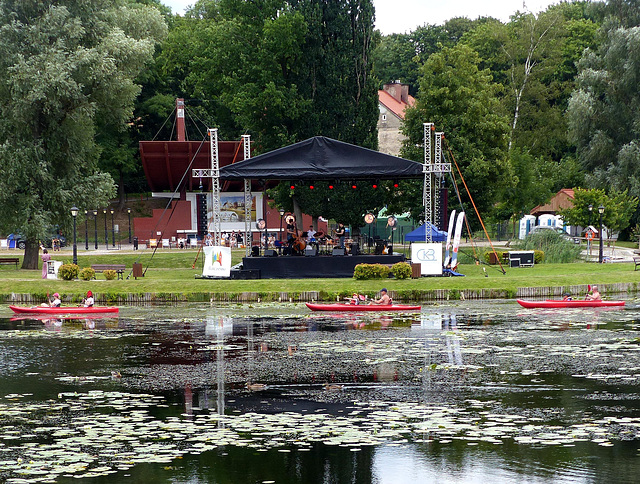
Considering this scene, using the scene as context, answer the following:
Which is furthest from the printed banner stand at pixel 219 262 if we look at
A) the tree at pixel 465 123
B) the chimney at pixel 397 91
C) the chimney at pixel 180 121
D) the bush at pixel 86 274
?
the chimney at pixel 397 91

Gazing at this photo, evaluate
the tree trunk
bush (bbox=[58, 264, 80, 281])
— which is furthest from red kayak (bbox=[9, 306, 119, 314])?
the tree trunk

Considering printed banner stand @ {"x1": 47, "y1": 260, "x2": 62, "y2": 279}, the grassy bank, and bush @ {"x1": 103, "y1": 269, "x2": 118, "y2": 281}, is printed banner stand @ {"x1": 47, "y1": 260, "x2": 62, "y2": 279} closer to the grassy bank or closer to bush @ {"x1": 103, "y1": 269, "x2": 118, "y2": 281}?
the grassy bank

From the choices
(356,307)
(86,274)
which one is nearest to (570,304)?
(356,307)

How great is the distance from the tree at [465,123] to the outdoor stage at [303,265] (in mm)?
17807

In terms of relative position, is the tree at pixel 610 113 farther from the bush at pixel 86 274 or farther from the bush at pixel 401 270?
the bush at pixel 86 274

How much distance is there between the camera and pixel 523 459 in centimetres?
1137

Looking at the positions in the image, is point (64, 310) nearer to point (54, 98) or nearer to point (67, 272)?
point (67, 272)

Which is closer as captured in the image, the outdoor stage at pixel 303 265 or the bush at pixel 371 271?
the bush at pixel 371 271

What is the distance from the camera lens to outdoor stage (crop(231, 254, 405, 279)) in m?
37.4

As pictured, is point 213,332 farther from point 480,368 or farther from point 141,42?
point 141,42

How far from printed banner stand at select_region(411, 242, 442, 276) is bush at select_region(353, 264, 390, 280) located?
2121 mm

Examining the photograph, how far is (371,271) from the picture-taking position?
35094 millimetres

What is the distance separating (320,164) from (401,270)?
5.92 m

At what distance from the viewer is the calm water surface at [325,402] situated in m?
11.3
